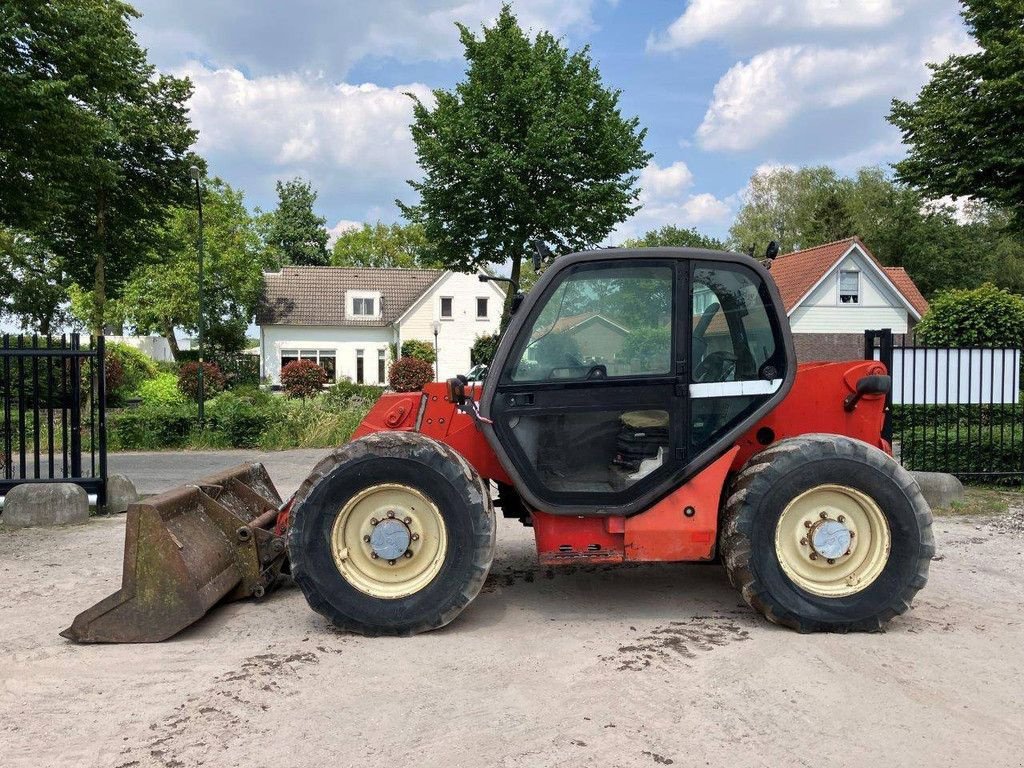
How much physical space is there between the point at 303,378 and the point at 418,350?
1759 centimetres

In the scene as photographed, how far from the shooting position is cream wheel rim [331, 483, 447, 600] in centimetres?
473

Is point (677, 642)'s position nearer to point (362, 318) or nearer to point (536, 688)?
point (536, 688)

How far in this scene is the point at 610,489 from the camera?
4902mm

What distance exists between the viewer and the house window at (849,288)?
3522 centimetres

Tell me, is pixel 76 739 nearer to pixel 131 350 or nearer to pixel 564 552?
pixel 564 552

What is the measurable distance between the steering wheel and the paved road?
7.22 metres

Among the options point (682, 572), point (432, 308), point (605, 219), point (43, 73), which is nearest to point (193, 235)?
point (432, 308)

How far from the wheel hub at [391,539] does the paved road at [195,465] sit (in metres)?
6.30

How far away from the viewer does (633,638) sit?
466 centimetres

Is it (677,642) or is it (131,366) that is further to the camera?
(131,366)

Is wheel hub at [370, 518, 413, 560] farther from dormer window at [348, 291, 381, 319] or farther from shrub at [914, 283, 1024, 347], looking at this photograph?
dormer window at [348, 291, 381, 319]

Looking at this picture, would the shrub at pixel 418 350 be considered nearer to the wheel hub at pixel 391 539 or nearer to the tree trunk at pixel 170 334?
the tree trunk at pixel 170 334

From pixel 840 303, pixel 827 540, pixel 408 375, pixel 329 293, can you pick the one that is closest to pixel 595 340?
pixel 827 540

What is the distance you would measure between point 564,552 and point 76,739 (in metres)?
2.70
